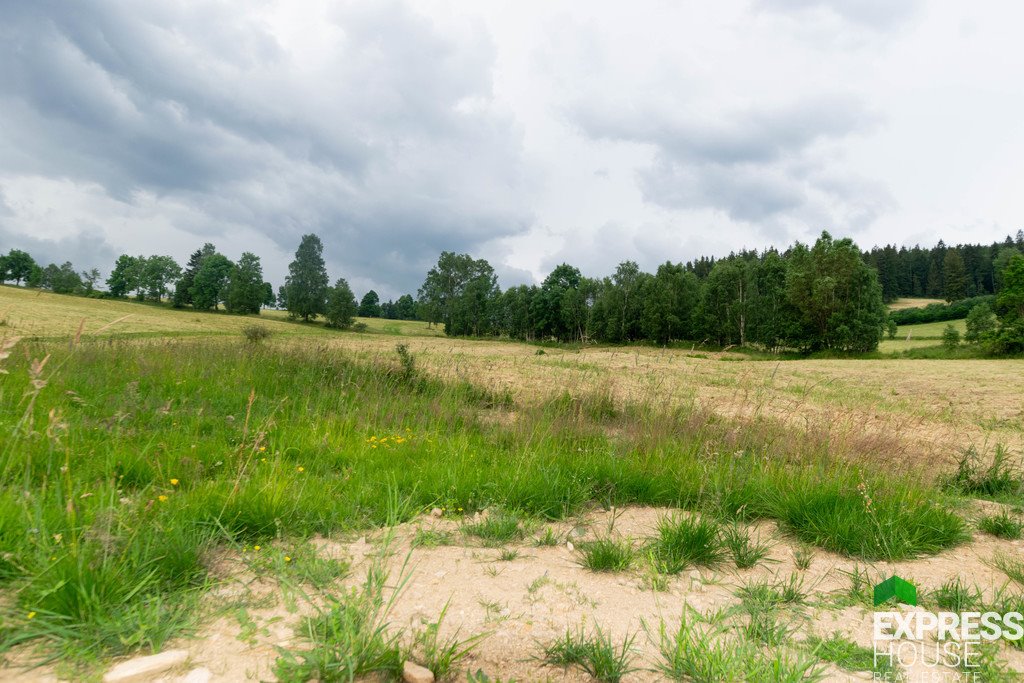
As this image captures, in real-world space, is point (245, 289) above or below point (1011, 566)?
above

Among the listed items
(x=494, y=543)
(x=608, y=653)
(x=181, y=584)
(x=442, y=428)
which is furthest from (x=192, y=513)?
(x=442, y=428)

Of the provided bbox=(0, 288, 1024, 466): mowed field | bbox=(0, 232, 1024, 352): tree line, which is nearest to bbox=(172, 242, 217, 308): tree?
bbox=(0, 232, 1024, 352): tree line

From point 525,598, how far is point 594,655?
57 centimetres

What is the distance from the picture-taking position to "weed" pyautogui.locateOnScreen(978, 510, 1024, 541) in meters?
3.72

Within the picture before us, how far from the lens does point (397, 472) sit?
3.94 meters

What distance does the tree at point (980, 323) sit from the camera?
139ft

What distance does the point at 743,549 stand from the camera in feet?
9.95

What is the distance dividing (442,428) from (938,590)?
4535mm

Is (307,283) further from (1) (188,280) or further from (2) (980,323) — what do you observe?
(2) (980,323)

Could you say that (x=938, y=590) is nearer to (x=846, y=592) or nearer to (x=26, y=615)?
(x=846, y=592)

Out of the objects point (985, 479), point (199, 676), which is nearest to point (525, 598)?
point (199, 676)

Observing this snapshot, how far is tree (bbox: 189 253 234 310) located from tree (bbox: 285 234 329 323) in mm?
12759

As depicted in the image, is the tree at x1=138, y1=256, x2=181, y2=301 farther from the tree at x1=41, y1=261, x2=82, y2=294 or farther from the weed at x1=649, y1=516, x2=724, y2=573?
the weed at x1=649, y1=516, x2=724, y2=573

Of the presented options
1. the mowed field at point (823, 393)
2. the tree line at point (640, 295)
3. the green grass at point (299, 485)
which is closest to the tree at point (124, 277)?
the tree line at point (640, 295)
